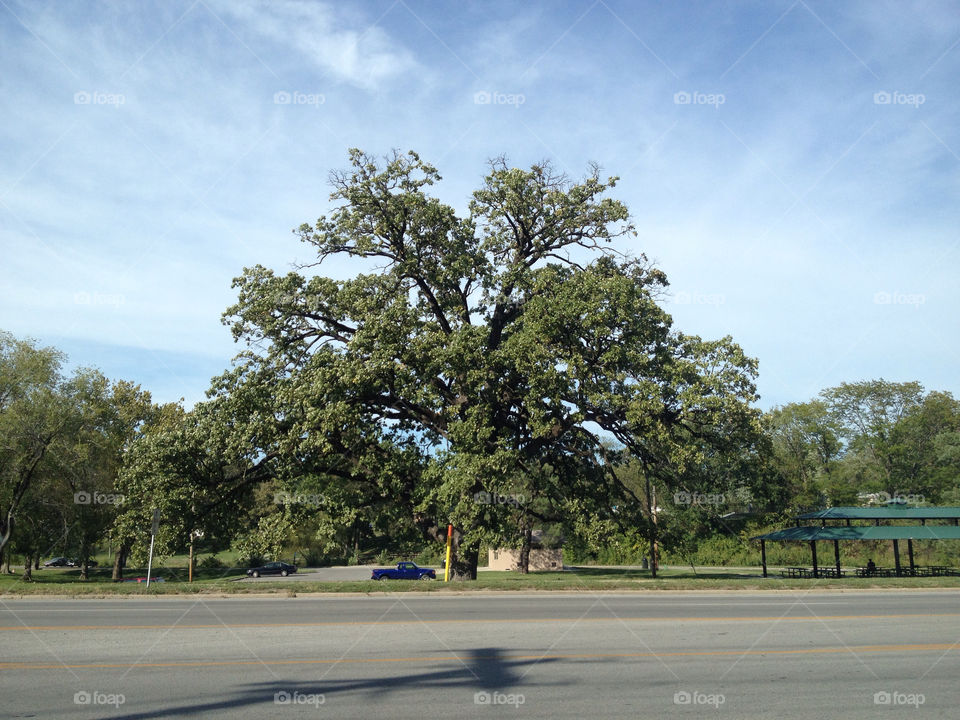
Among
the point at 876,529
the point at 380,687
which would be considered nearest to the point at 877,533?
the point at 876,529

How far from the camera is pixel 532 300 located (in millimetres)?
22875

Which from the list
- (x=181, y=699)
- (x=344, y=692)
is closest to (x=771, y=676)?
(x=344, y=692)

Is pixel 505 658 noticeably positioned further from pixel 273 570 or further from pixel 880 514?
pixel 273 570

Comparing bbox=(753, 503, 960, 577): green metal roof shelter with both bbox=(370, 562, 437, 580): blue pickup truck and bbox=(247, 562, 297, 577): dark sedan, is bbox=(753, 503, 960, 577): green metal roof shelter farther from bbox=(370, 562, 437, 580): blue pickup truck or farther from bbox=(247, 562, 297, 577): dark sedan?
bbox=(247, 562, 297, 577): dark sedan

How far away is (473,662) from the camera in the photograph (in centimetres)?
875

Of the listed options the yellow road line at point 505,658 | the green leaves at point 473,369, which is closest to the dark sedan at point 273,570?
the green leaves at point 473,369

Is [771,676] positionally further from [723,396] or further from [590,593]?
[723,396]

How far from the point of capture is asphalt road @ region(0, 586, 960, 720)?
6.81 m

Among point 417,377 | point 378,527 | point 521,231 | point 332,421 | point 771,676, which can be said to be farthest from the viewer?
point 521,231

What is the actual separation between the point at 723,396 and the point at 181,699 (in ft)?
62.7

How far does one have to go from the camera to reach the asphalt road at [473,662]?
22.3 ft

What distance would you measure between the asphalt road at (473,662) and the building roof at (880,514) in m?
16.7

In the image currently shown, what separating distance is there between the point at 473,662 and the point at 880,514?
2895cm

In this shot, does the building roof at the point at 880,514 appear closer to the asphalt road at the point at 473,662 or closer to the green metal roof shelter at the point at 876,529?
the green metal roof shelter at the point at 876,529
